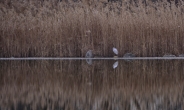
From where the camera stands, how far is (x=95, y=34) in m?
→ 10.7

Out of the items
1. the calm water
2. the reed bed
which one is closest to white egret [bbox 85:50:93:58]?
the reed bed

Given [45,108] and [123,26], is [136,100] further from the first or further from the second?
[123,26]

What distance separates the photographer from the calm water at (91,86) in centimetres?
477

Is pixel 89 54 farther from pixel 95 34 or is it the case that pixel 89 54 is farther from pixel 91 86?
pixel 91 86

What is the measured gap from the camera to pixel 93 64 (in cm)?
927

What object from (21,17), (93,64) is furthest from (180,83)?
(21,17)

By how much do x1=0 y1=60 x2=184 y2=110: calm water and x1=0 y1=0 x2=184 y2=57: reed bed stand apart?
1.24 m

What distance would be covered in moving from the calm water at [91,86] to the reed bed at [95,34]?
48.7 inches

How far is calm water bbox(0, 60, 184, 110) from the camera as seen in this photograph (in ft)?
15.7

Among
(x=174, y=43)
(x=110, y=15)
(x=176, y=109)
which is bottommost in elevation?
(x=176, y=109)

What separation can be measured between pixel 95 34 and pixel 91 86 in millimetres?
4695

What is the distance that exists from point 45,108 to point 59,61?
535cm

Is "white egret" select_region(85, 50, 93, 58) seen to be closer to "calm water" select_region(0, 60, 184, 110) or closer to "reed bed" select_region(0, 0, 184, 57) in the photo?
"reed bed" select_region(0, 0, 184, 57)

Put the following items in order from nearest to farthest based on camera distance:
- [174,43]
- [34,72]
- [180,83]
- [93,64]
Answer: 1. [180,83]
2. [34,72]
3. [93,64]
4. [174,43]
